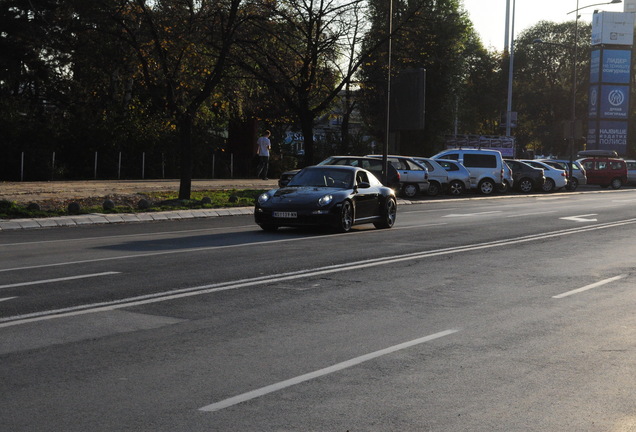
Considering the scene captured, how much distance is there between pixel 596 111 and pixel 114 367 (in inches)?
2817

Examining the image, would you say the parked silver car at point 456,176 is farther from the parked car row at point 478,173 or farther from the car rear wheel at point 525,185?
the car rear wheel at point 525,185

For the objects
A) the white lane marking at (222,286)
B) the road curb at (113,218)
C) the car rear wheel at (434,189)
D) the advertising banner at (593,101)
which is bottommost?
the white lane marking at (222,286)

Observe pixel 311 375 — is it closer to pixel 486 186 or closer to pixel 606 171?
pixel 486 186

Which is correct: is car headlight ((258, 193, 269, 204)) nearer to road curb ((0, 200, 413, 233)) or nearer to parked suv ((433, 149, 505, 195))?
road curb ((0, 200, 413, 233))

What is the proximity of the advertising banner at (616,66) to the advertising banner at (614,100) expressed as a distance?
0.51 m

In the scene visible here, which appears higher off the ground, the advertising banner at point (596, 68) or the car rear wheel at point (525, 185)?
the advertising banner at point (596, 68)

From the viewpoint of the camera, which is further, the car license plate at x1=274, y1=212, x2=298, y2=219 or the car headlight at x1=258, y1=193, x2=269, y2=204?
the car headlight at x1=258, y1=193, x2=269, y2=204

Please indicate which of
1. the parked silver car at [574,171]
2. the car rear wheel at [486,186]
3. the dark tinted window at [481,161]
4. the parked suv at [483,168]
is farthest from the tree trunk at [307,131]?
the parked silver car at [574,171]

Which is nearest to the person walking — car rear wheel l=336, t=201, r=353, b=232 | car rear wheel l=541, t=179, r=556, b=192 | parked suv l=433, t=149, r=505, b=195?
parked suv l=433, t=149, r=505, b=195

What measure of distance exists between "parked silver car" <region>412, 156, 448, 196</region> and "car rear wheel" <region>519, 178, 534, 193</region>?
26.9 ft

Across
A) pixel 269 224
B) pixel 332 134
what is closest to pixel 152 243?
pixel 269 224

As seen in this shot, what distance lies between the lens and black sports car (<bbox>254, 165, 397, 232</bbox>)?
1933 centimetres

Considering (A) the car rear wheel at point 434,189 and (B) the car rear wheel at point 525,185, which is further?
(B) the car rear wheel at point 525,185

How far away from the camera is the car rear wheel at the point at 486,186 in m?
44.0
